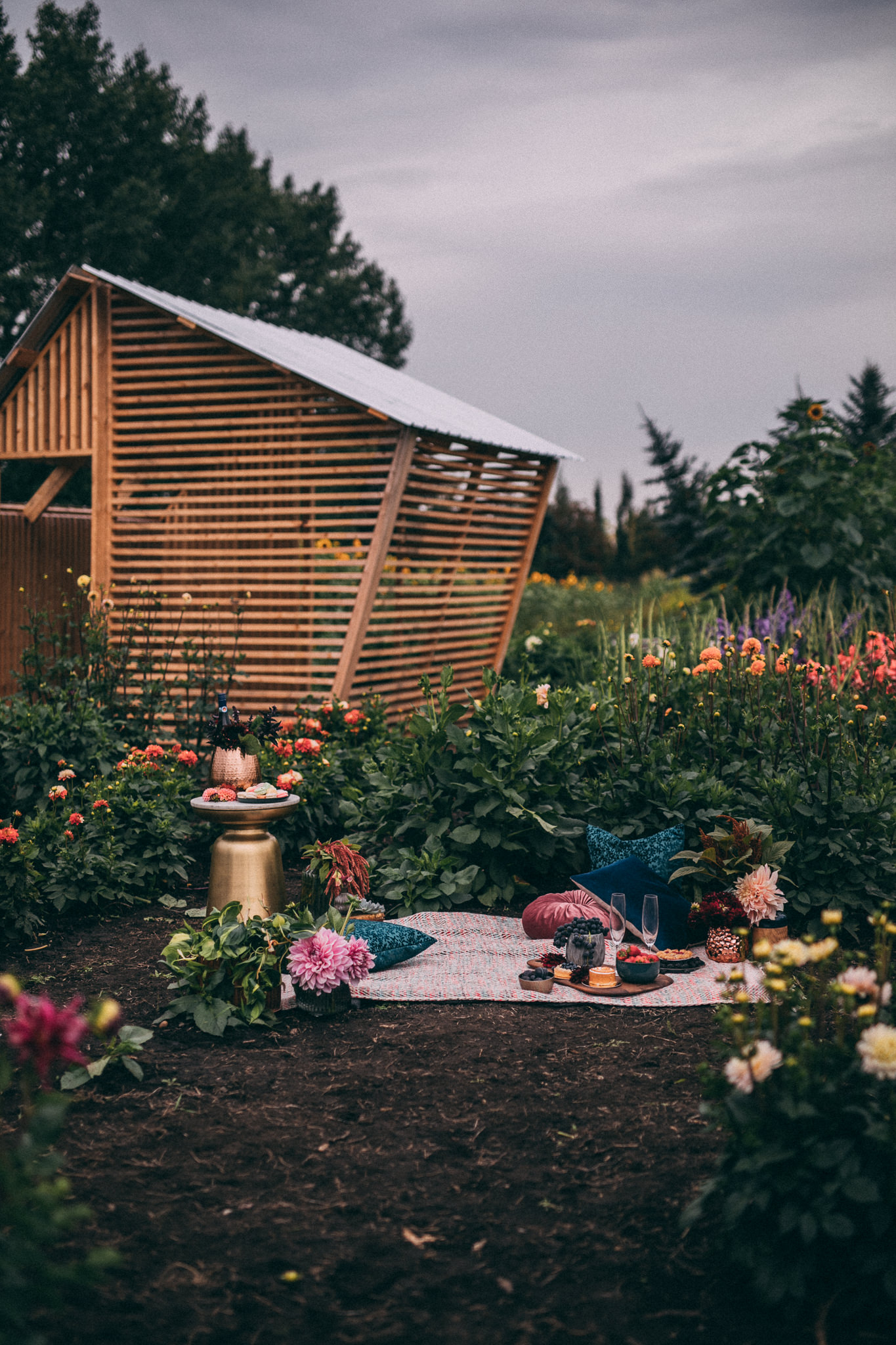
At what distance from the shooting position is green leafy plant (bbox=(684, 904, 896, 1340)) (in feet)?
6.69

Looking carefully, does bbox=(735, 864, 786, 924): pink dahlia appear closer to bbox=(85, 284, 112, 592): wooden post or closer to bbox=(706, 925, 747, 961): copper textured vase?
bbox=(706, 925, 747, 961): copper textured vase

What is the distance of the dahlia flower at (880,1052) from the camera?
2.02m

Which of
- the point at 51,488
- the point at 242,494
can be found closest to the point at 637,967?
the point at 242,494

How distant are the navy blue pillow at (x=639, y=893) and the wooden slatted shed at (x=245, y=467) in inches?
140

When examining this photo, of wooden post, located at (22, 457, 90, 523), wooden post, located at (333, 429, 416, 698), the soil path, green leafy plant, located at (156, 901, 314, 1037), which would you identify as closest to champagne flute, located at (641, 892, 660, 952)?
the soil path

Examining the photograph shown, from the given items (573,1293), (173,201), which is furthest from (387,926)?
(173,201)

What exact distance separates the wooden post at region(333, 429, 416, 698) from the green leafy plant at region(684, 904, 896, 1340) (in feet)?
19.0

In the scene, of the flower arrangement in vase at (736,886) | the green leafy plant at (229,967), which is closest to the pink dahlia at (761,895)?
the flower arrangement in vase at (736,886)

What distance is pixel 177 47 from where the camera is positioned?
2522cm

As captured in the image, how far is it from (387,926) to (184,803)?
5.97 feet

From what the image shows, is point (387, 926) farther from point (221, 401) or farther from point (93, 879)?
point (221, 401)

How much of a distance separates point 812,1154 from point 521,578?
9.52 m

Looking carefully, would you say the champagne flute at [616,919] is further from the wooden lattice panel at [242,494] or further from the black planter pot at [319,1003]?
the wooden lattice panel at [242,494]

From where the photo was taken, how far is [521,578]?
11406 mm
